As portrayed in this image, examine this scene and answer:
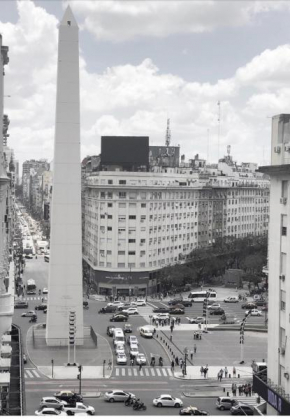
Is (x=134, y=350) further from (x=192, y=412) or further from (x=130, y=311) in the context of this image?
(x=130, y=311)

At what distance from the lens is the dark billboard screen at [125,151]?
90375 mm

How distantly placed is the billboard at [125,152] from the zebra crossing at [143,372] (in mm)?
43442

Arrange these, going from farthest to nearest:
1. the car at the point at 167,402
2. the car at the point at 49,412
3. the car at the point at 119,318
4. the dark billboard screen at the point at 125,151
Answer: the dark billboard screen at the point at 125,151 < the car at the point at 119,318 < the car at the point at 167,402 < the car at the point at 49,412

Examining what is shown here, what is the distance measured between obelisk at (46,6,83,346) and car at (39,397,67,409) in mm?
16846

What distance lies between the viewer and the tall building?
110 ft

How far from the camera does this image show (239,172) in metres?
132

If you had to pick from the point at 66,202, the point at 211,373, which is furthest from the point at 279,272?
the point at 66,202

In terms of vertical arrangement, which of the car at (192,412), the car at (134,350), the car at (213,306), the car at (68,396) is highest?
the car at (68,396)

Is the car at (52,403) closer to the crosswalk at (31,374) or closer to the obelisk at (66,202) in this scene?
the crosswalk at (31,374)

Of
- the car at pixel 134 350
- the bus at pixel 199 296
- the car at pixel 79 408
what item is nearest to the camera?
the car at pixel 79 408

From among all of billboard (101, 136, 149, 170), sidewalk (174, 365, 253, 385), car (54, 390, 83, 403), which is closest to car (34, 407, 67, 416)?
car (54, 390, 83, 403)

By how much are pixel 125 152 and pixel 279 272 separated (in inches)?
2270

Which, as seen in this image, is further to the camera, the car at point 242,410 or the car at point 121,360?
the car at point 121,360

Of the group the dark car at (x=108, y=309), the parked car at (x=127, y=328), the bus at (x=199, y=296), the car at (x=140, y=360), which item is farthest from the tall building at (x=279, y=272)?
the bus at (x=199, y=296)
